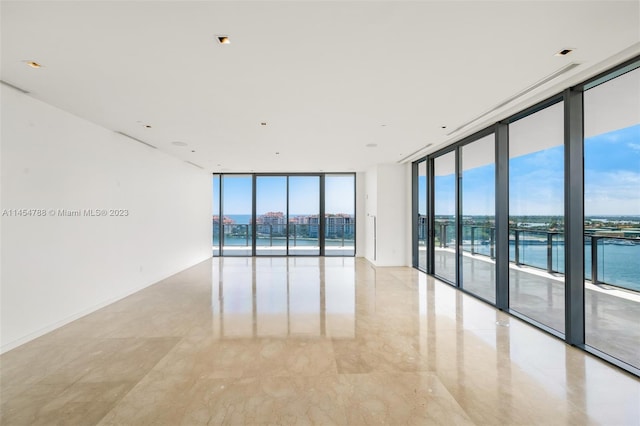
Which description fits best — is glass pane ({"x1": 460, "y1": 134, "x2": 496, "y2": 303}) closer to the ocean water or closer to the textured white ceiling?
the ocean water

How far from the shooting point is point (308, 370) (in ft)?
8.79

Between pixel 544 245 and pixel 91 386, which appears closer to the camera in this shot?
pixel 91 386

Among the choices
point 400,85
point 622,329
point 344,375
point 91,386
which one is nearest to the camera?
point 91,386

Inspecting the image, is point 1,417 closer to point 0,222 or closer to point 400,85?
point 0,222

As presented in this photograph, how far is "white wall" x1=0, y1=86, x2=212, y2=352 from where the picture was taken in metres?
3.19

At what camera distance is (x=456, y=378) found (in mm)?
2533

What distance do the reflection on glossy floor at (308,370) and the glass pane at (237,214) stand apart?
5307 millimetres

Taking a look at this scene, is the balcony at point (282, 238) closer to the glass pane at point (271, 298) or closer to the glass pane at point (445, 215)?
the glass pane at point (271, 298)

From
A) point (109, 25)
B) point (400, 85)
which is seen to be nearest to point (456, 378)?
point (400, 85)

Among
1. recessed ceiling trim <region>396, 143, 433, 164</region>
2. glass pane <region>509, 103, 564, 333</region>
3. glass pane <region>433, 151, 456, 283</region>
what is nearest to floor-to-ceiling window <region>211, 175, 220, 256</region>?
recessed ceiling trim <region>396, 143, 433, 164</region>

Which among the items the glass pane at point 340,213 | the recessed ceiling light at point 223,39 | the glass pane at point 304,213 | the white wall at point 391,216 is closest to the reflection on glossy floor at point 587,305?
the white wall at point 391,216

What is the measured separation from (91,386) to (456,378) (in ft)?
10.3

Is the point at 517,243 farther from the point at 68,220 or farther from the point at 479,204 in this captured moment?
the point at 68,220

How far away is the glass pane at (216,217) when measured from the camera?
31.8 ft
